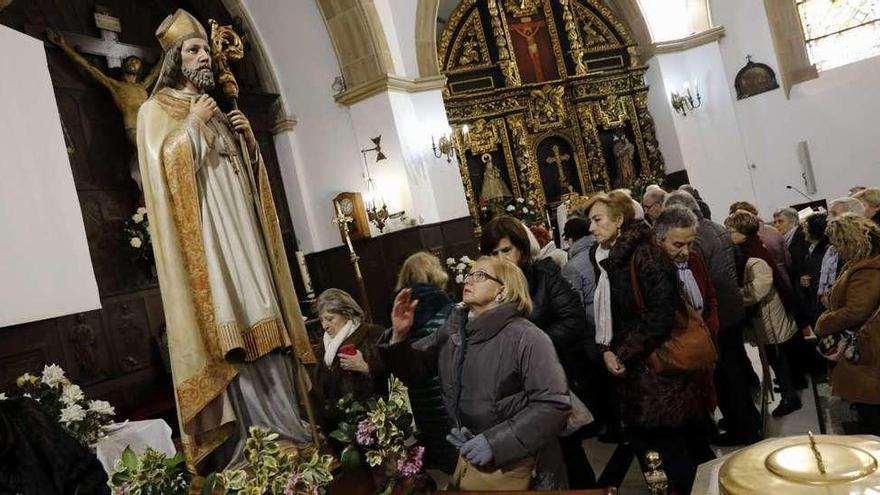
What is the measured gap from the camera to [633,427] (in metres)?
3.11

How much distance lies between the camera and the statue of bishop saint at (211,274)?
2547 mm

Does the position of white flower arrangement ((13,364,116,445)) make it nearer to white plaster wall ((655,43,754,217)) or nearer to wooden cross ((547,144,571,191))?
wooden cross ((547,144,571,191))

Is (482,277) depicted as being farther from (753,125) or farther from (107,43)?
(753,125)

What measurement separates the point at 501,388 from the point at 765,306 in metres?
3.09

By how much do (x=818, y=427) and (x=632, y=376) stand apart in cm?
198

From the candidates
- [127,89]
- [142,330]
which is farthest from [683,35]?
[142,330]

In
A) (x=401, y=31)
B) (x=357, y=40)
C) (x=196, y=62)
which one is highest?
(x=401, y=31)

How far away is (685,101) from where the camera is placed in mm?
12922

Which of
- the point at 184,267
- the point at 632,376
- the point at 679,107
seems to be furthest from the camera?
the point at 679,107

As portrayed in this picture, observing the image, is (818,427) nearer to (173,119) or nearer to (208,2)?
(173,119)

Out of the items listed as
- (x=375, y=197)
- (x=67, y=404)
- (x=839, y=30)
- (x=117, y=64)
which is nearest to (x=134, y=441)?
(x=67, y=404)

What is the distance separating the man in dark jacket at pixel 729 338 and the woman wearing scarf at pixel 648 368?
105 cm

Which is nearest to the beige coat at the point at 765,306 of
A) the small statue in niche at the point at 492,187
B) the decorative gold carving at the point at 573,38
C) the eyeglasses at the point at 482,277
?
the eyeglasses at the point at 482,277

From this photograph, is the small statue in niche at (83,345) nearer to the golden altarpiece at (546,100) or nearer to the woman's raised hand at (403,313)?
the woman's raised hand at (403,313)
